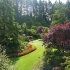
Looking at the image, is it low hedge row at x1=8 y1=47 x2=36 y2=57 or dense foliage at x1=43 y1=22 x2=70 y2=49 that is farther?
low hedge row at x1=8 y1=47 x2=36 y2=57

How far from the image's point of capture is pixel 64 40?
18.2 meters

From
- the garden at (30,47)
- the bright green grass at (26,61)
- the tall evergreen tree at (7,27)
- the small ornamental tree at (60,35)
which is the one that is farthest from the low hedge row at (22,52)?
the small ornamental tree at (60,35)

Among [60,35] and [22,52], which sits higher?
[60,35]

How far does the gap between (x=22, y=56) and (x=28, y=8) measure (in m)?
55.4

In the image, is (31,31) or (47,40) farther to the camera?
(31,31)

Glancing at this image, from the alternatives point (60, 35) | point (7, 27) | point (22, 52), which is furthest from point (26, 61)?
point (7, 27)

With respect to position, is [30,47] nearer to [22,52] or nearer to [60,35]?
[22,52]

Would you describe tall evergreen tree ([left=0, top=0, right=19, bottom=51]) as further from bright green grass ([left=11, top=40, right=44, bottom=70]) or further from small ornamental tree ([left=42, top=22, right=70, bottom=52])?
small ornamental tree ([left=42, top=22, right=70, bottom=52])

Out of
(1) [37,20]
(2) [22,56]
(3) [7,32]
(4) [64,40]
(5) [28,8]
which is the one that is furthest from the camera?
(5) [28,8]

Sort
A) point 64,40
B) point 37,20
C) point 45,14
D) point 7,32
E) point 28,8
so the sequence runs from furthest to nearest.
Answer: point 28,8, point 45,14, point 37,20, point 7,32, point 64,40

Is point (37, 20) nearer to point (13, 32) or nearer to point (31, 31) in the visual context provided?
point (31, 31)

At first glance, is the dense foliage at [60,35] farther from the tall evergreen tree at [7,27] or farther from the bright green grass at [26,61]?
the tall evergreen tree at [7,27]

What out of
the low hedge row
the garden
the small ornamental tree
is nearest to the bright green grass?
the garden

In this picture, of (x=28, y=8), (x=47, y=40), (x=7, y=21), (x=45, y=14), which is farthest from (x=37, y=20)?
(x=47, y=40)
